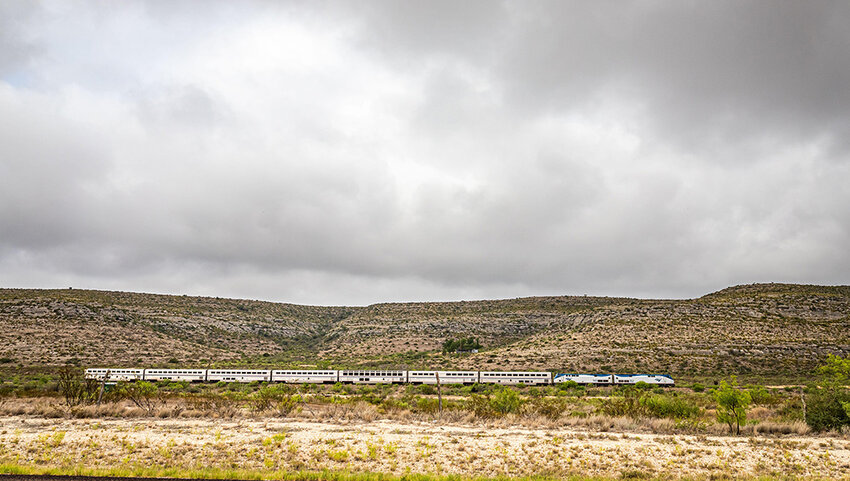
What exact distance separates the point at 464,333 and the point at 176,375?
61.6 metres

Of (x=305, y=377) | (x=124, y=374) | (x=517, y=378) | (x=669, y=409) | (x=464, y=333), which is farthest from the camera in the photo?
(x=464, y=333)

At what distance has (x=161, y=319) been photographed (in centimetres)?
8906

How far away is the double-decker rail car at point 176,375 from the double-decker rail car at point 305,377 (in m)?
6.97

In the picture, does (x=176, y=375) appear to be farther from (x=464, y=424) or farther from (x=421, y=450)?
(x=421, y=450)

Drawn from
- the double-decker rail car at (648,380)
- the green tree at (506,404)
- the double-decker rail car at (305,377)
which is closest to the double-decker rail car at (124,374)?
the double-decker rail car at (305,377)

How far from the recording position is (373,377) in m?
45.7

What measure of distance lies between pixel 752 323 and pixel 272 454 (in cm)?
7449

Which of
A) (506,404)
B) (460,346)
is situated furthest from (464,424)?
(460,346)

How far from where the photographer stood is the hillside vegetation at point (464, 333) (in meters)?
59.2

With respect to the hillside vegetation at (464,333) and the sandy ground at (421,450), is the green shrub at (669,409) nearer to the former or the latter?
the sandy ground at (421,450)

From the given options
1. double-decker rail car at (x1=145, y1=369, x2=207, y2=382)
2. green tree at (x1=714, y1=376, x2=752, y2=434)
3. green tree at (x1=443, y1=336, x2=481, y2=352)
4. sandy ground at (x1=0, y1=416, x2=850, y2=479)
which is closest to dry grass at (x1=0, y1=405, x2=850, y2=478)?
sandy ground at (x1=0, y1=416, x2=850, y2=479)

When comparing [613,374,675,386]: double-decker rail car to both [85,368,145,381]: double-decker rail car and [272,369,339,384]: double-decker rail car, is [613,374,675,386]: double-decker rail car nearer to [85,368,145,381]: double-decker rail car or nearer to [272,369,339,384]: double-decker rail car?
[272,369,339,384]: double-decker rail car

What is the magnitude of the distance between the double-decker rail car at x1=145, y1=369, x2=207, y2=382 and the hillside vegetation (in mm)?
19103

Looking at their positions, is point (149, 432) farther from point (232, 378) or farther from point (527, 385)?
point (527, 385)
